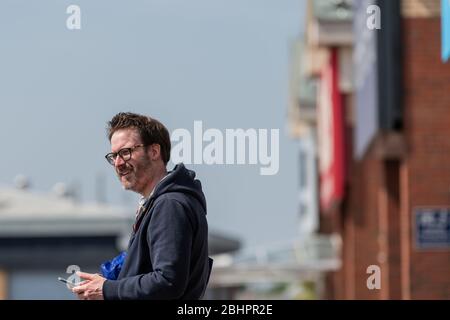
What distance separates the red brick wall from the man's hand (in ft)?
43.1

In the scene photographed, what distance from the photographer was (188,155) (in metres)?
5.36

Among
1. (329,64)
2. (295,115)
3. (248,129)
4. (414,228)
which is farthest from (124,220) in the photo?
(248,129)

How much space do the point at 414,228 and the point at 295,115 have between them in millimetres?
26321

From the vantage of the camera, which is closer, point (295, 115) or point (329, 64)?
point (329, 64)

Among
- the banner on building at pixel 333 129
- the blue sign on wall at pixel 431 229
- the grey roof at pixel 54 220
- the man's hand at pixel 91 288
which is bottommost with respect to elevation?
the grey roof at pixel 54 220

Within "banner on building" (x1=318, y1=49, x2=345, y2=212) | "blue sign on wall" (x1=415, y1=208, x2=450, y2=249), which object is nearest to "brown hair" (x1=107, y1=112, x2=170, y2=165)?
"blue sign on wall" (x1=415, y1=208, x2=450, y2=249)

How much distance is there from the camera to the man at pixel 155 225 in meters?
3.86

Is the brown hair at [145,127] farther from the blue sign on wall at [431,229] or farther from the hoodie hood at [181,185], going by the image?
the blue sign on wall at [431,229]

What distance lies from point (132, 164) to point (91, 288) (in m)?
0.40

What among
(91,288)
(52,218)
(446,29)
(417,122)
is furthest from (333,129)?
(52,218)

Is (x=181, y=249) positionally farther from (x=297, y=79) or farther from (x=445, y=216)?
A: (x=297, y=79)

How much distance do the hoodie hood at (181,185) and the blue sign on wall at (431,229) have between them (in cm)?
1306

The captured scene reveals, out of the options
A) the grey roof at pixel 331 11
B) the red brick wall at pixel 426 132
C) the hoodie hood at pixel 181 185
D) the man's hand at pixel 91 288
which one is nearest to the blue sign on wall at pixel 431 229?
the red brick wall at pixel 426 132
